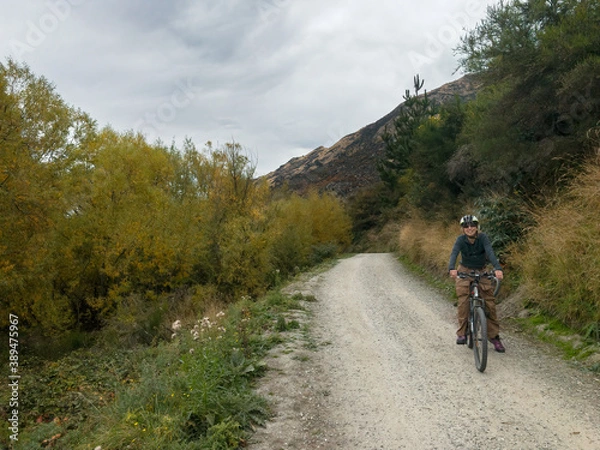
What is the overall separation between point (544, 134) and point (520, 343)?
7.53m

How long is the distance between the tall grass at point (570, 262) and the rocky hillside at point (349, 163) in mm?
57120

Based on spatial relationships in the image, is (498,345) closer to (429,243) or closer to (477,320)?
(477,320)

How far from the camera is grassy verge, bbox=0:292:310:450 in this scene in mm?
3802

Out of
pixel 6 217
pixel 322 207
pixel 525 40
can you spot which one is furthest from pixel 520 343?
pixel 322 207

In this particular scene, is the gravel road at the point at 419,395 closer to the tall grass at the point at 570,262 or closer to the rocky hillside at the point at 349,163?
the tall grass at the point at 570,262

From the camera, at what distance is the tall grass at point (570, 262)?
244 inches

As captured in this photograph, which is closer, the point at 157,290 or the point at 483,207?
the point at 483,207

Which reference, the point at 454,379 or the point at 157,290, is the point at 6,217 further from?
the point at 454,379

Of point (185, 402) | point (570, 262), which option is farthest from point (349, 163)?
point (185, 402)

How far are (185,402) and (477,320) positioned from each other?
4061 millimetres

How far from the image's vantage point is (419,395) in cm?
482

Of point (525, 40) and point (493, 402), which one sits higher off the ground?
point (525, 40)

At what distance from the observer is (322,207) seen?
1767 inches

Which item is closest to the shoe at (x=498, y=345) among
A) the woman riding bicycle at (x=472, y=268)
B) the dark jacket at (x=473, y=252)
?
the woman riding bicycle at (x=472, y=268)
